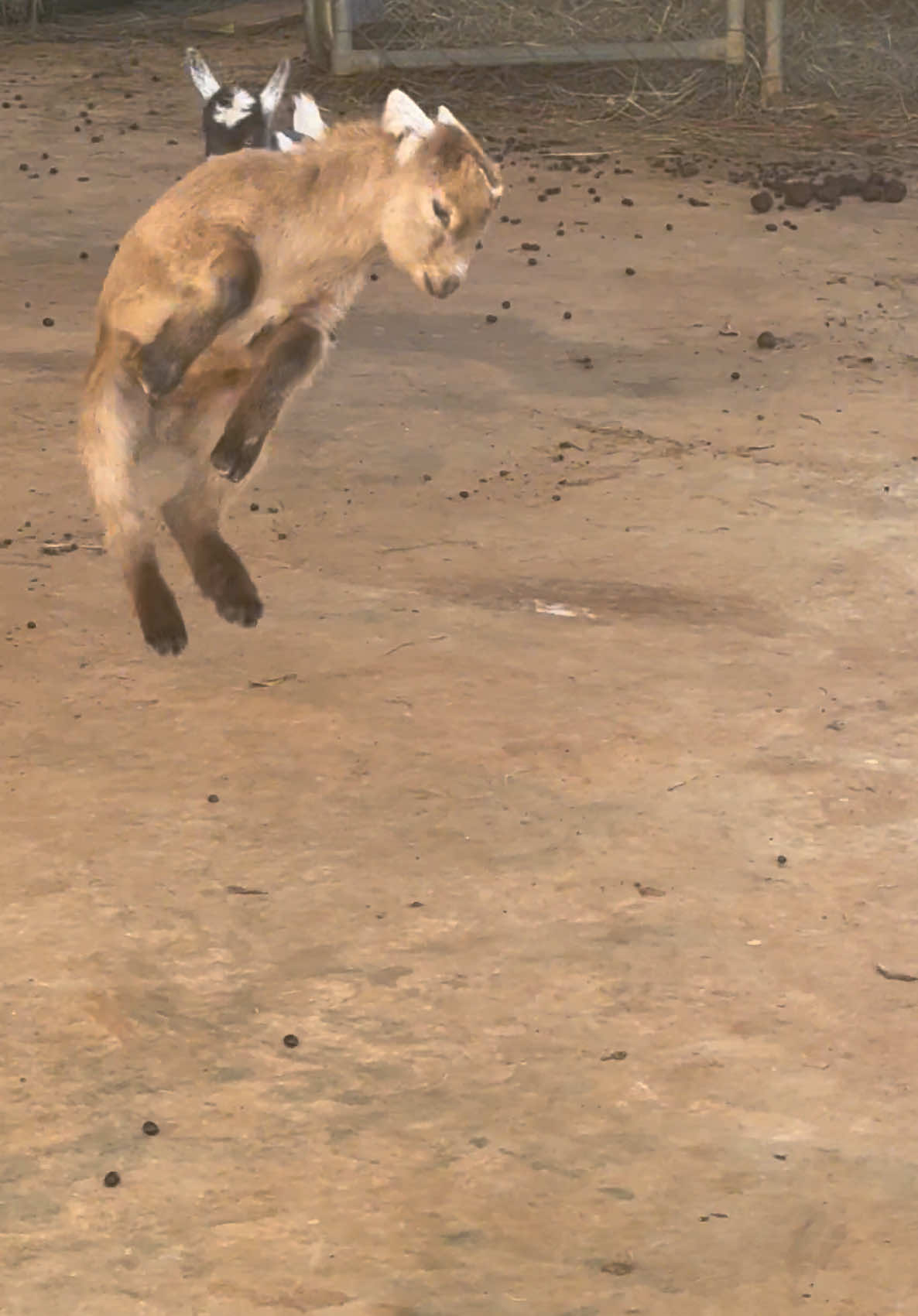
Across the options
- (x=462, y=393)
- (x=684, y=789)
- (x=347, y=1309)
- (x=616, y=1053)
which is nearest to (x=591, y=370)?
(x=462, y=393)

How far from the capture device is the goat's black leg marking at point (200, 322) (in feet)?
10.5

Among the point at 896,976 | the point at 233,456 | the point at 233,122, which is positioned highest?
the point at 233,122

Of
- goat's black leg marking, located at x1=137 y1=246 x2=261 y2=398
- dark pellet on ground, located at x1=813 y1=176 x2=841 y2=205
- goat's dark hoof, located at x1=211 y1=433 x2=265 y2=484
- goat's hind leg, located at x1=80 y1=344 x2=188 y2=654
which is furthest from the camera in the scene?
dark pellet on ground, located at x1=813 y1=176 x2=841 y2=205

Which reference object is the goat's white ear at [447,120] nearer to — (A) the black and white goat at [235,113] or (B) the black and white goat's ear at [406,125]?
(B) the black and white goat's ear at [406,125]

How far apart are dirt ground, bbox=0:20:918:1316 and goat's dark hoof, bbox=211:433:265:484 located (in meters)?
0.72

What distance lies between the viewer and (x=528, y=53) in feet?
31.3

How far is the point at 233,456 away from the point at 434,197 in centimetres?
58

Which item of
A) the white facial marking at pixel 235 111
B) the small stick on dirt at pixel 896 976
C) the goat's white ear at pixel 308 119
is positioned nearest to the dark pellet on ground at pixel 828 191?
the white facial marking at pixel 235 111

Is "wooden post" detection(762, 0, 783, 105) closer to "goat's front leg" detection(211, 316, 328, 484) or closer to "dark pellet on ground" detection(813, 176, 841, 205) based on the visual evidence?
"dark pellet on ground" detection(813, 176, 841, 205)

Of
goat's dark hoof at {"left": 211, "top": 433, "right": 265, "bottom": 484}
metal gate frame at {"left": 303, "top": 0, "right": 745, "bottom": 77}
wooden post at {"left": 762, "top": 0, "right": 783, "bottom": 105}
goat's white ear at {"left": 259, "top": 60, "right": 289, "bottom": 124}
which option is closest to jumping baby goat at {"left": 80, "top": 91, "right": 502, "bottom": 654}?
goat's dark hoof at {"left": 211, "top": 433, "right": 265, "bottom": 484}

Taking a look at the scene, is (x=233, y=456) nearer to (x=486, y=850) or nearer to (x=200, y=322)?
(x=200, y=322)

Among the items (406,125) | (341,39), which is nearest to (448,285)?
(406,125)

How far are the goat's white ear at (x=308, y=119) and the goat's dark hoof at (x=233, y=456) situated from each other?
1.81 ft

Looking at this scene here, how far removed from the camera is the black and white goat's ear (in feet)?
10.8
